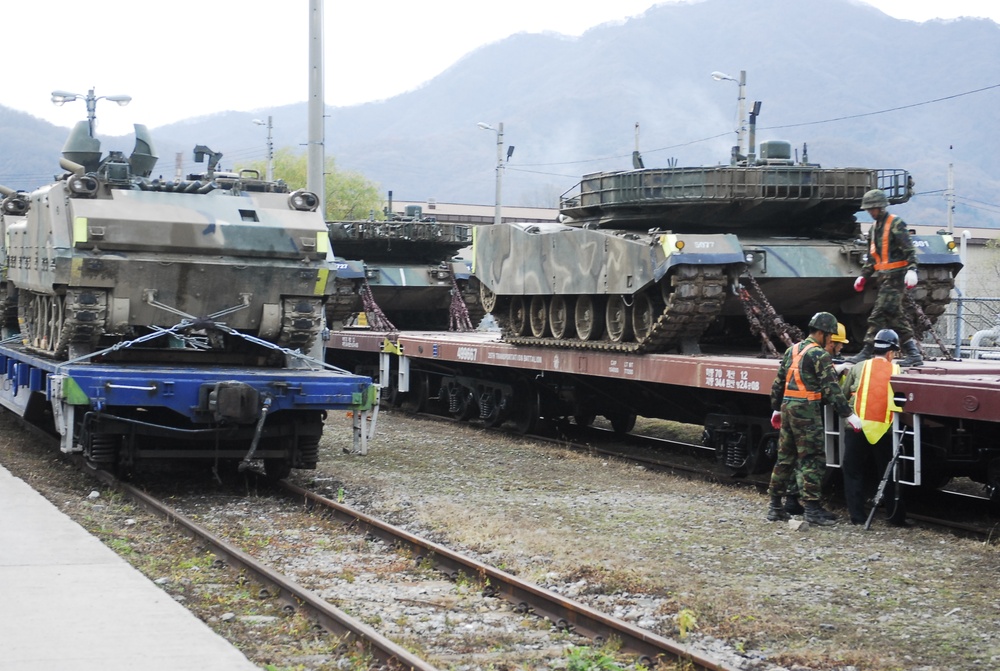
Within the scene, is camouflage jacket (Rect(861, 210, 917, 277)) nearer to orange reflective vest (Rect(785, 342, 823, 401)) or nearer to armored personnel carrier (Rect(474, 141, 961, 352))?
orange reflective vest (Rect(785, 342, 823, 401))

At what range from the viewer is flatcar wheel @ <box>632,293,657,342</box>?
570 inches

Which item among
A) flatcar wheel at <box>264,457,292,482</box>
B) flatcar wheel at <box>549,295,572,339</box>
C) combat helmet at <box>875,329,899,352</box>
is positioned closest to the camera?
combat helmet at <box>875,329,899,352</box>

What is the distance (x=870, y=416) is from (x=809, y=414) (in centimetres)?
46

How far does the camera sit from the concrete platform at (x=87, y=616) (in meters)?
6.33

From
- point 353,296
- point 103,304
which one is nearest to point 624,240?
point 103,304

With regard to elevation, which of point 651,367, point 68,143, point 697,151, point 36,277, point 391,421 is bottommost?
point 391,421

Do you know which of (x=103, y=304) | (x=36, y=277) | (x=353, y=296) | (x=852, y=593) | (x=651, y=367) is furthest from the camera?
(x=353, y=296)

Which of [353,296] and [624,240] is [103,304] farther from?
[353,296]

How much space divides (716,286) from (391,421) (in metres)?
7.04

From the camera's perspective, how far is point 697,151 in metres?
190

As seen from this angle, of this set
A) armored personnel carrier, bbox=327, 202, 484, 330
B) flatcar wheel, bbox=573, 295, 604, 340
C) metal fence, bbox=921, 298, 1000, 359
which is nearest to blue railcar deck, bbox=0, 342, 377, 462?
flatcar wheel, bbox=573, 295, 604, 340

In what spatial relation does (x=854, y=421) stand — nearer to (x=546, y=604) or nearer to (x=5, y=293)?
(x=546, y=604)

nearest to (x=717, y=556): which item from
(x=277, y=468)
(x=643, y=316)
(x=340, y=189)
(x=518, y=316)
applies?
(x=277, y=468)

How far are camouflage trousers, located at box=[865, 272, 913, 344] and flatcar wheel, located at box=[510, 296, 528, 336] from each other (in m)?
6.67
